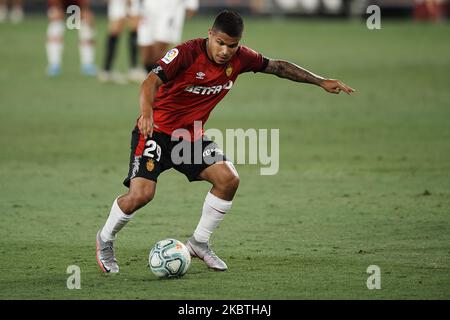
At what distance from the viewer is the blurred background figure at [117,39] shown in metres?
20.8

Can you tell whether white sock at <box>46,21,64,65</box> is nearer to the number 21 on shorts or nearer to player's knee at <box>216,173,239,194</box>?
the number 21 on shorts

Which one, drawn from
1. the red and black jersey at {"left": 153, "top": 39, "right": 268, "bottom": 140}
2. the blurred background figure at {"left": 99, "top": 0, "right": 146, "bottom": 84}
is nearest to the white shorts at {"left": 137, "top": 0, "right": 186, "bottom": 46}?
the blurred background figure at {"left": 99, "top": 0, "right": 146, "bottom": 84}

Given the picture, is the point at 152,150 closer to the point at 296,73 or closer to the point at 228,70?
the point at 228,70

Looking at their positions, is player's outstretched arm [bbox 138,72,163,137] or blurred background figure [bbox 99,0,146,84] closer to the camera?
player's outstretched arm [bbox 138,72,163,137]

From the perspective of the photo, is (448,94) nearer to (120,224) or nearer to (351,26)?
(120,224)

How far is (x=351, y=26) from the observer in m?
34.2

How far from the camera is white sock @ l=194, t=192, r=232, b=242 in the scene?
8219 mm

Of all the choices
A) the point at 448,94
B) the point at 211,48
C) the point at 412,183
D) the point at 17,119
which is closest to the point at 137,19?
the point at 17,119

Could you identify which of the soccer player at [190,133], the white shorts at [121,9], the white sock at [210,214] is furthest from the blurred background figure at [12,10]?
the white sock at [210,214]

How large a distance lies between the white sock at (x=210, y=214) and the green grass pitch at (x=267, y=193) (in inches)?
10.9

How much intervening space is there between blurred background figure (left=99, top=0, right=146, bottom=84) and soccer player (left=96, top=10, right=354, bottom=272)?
12.5 m

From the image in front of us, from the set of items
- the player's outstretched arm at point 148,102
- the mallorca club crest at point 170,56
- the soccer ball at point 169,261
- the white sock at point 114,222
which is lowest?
the soccer ball at point 169,261

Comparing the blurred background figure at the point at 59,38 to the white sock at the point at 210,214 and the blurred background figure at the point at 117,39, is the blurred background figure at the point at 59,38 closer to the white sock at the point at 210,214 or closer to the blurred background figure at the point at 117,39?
the blurred background figure at the point at 117,39

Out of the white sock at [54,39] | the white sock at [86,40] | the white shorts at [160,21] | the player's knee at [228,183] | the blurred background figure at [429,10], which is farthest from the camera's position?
the blurred background figure at [429,10]
